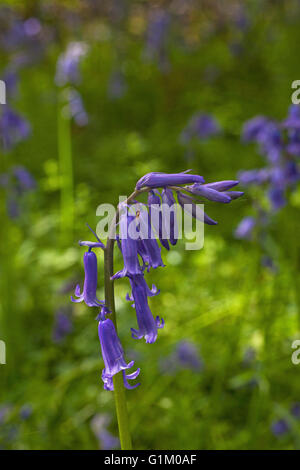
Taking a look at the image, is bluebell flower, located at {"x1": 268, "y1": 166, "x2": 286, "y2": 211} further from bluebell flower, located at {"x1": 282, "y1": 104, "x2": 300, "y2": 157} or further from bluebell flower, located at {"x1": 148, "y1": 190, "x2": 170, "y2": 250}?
bluebell flower, located at {"x1": 148, "y1": 190, "x2": 170, "y2": 250}

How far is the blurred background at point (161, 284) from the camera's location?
2.80m

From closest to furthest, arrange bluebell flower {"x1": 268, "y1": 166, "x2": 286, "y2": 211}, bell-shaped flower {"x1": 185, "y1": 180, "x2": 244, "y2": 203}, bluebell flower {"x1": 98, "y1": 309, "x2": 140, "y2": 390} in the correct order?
bell-shaped flower {"x1": 185, "y1": 180, "x2": 244, "y2": 203}, bluebell flower {"x1": 98, "y1": 309, "x2": 140, "y2": 390}, bluebell flower {"x1": 268, "y1": 166, "x2": 286, "y2": 211}

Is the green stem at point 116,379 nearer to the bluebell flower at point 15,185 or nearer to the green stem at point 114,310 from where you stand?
the green stem at point 114,310

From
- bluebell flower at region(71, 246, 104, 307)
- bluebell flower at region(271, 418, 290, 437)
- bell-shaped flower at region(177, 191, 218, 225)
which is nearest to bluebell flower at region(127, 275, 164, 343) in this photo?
bluebell flower at region(71, 246, 104, 307)

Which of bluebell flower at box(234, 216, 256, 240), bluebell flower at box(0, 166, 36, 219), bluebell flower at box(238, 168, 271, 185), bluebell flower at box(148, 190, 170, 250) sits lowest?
bluebell flower at box(148, 190, 170, 250)

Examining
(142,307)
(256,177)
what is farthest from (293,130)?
(142,307)

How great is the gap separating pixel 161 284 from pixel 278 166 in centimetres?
154

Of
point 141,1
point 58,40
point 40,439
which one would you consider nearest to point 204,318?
point 40,439

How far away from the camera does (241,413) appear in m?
3.19

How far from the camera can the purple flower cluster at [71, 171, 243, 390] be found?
1.41 meters

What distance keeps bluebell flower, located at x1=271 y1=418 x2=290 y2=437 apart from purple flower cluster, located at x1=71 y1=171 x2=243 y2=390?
5.33 ft

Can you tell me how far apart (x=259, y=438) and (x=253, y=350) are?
525 mm

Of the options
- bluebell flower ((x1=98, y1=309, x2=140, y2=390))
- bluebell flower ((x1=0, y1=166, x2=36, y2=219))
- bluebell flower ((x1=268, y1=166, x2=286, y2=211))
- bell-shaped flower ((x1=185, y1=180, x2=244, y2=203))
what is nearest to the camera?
bell-shaped flower ((x1=185, y1=180, x2=244, y2=203))
